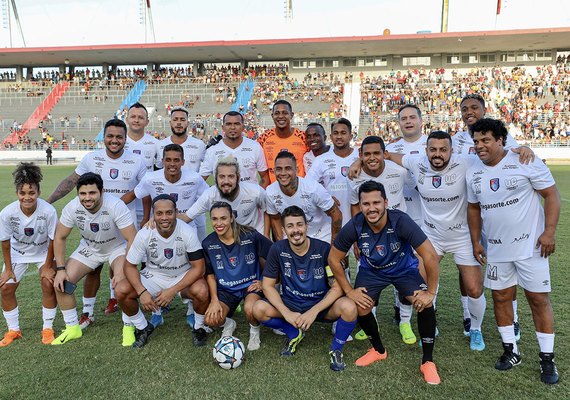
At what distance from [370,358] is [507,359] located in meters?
1.08

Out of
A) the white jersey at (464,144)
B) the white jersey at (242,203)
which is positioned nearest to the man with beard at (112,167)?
the white jersey at (242,203)

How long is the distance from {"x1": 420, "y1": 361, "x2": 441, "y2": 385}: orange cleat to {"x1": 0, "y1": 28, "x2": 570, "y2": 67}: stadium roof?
114 feet

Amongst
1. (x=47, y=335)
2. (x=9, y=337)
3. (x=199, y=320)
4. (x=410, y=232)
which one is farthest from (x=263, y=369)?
(x=9, y=337)

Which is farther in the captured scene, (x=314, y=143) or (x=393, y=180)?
(x=314, y=143)

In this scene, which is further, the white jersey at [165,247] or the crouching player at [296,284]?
the white jersey at [165,247]

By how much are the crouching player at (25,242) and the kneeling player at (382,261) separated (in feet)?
9.09

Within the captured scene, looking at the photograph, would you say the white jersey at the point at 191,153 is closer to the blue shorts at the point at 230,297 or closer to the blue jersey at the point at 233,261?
the blue jersey at the point at 233,261

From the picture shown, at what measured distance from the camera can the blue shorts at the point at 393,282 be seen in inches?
155

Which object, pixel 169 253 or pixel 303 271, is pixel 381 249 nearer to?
pixel 303 271

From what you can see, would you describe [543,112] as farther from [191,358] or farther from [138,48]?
[191,358]

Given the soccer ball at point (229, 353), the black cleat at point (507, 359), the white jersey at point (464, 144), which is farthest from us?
the white jersey at point (464, 144)

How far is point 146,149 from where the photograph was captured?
19.4 feet

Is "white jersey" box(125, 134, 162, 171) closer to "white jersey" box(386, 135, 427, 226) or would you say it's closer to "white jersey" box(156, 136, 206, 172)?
"white jersey" box(156, 136, 206, 172)

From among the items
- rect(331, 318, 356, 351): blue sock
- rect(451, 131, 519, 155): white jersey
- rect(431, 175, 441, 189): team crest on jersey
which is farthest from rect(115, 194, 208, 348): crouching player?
rect(451, 131, 519, 155): white jersey
